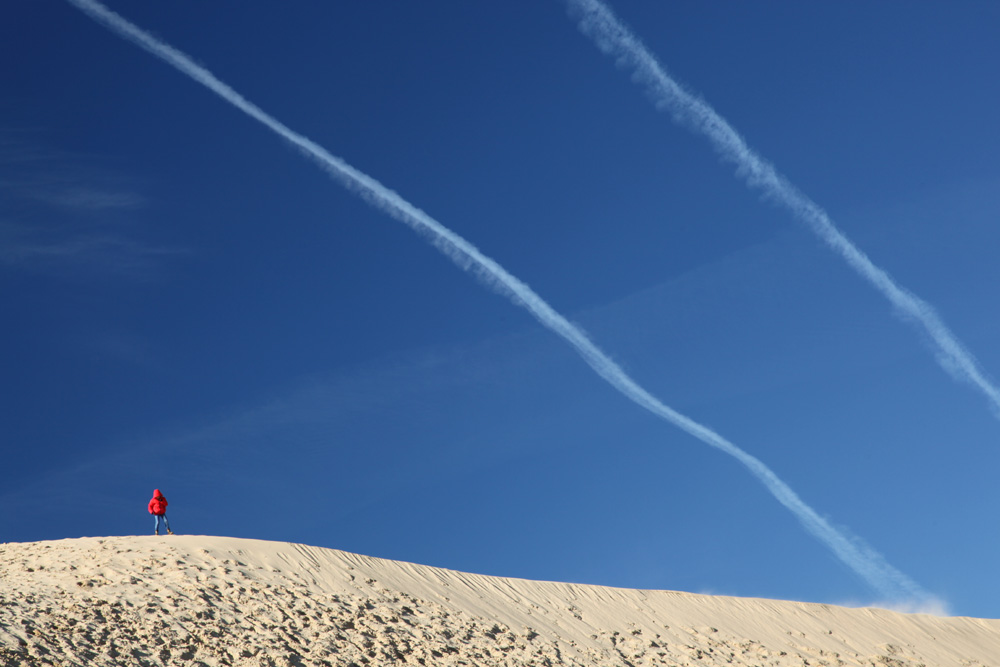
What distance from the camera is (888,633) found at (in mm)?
29469

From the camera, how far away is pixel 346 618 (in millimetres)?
19312

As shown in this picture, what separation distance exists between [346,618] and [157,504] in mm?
5814

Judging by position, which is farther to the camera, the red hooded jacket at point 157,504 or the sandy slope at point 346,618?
the red hooded jacket at point 157,504

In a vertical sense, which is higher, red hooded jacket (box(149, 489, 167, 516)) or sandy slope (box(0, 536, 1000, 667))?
red hooded jacket (box(149, 489, 167, 516))

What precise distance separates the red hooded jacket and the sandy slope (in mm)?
1247

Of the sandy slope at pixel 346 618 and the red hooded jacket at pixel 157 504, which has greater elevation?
the red hooded jacket at pixel 157 504

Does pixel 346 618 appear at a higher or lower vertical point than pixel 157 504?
lower

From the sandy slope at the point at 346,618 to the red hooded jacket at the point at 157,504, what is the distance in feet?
4.09

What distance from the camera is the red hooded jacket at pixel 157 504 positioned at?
22.3 meters

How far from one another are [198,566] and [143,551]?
48.2 inches

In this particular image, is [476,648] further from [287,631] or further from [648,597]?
[648,597]

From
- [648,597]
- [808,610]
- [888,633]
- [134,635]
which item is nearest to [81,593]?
[134,635]

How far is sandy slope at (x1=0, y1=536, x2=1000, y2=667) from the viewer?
1608cm

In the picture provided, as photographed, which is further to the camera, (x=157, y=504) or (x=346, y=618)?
(x=157, y=504)
